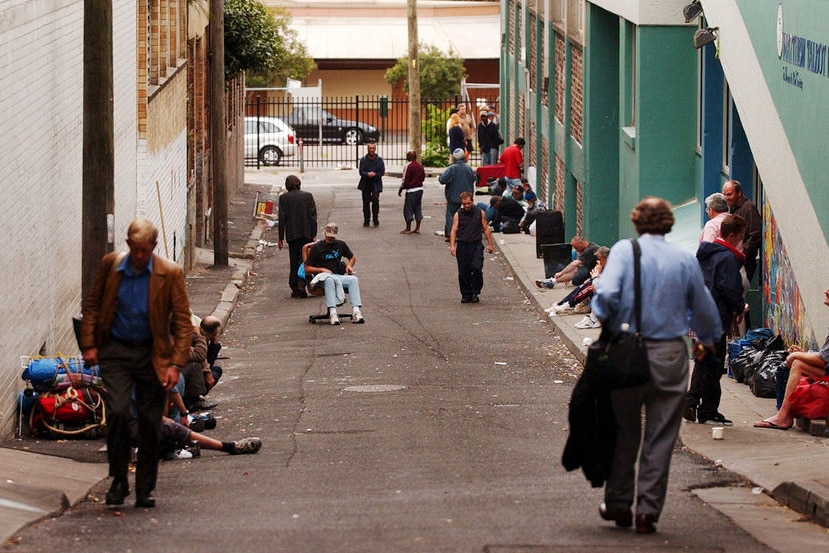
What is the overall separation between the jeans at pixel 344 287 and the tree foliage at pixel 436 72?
37.1m

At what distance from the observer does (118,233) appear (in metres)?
17.2

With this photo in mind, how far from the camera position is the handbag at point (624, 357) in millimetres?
7383

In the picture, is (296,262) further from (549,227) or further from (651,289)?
(651,289)

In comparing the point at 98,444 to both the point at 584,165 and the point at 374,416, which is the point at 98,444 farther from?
the point at 584,165

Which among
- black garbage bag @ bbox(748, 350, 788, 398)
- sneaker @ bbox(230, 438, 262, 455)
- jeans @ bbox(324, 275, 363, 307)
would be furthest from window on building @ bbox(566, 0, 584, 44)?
sneaker @ bbox(230, 438, 262, 455)

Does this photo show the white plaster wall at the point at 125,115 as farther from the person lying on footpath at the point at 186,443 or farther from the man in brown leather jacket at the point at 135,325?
the man in brown leather jacket at the point at 135,325

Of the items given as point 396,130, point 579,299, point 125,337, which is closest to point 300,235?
point 579,299

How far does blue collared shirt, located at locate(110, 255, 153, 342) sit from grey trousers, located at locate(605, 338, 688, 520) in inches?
107

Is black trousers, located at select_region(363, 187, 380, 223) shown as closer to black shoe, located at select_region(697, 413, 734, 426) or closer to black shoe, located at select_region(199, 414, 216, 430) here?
black shoe, located at select_region(199, 414, 216, 430)

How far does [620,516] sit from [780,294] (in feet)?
23.5

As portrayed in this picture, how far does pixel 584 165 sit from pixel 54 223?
13.0 meters

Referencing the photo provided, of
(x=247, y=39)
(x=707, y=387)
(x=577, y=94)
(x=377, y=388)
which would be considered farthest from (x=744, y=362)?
(x=247, y=39)

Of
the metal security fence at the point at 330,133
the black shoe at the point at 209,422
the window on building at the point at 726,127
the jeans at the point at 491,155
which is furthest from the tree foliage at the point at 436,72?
the black shoe at the point at 209,422

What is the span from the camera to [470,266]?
68.9 feet
